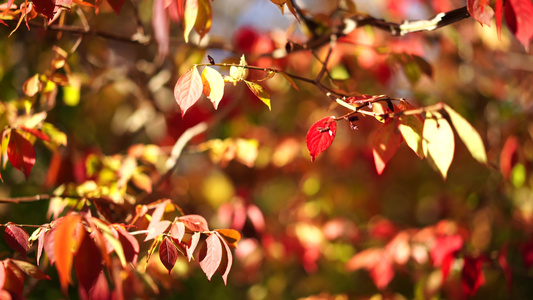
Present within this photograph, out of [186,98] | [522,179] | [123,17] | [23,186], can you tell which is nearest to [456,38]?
[522,179]

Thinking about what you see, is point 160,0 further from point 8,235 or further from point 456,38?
point 456,38

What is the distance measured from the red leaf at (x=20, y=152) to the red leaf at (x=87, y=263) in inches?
15.7

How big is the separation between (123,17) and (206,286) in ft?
6.41

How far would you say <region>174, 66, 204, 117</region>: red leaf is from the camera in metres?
0.78

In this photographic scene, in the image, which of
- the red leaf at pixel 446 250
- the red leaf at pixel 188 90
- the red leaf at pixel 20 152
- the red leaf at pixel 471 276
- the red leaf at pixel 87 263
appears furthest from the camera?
the red leaf at pixel 446 250

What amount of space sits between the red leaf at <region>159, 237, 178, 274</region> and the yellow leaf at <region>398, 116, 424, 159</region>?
0.51 meters

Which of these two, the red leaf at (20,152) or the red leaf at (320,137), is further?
the red leaf at (20,152)

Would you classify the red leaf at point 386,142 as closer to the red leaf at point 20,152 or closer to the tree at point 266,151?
the tree at point 266,151

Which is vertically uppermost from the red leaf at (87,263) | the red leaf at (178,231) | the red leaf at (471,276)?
the red leaf at (87,263)

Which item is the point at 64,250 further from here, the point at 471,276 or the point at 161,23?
the point at 471,276

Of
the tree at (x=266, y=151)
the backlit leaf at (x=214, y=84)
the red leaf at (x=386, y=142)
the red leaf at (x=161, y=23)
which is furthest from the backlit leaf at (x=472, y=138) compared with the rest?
the red leaf at (x=161, y=23)

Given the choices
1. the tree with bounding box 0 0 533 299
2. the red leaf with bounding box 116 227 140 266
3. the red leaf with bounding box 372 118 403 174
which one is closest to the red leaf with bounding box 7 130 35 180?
the tree with bounding box 0 0 533 299

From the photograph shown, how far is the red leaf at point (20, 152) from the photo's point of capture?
0.96 meters

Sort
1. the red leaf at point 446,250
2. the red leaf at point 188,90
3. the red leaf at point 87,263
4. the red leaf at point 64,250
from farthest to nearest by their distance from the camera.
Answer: the red leaf at point 446,250 → the red leaf at point 188,90 → the red leaf at point 87,263 → the red leaf at point 64,250
